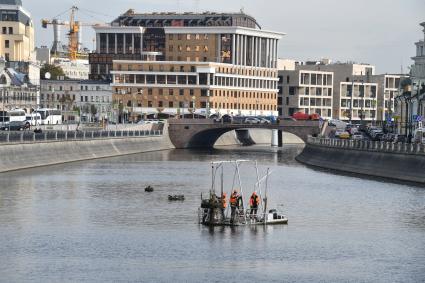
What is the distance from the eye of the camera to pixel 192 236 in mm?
85312

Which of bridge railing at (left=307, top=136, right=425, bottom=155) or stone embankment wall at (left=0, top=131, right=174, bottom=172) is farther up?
bridge railing at (left=307, top=136, right=425, bottom=155)

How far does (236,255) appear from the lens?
77.9m

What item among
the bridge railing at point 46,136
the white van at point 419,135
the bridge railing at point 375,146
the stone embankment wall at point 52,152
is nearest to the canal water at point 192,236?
the bridge railing at point 375,146

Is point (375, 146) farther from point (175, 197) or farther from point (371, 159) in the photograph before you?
point (175, 197)

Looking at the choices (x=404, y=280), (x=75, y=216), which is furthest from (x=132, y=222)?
(x=404, y=280)

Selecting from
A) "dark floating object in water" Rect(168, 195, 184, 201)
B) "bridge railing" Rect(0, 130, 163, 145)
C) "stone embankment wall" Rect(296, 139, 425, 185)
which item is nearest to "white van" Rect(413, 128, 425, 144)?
"stone embankment wall" Rect(296, 139, 425, 185)

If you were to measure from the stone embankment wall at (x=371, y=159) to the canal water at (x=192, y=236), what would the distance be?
444 centimetres

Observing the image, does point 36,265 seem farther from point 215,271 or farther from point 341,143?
point 341,143

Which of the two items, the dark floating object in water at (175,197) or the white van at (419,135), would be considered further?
the white van at (419,135)

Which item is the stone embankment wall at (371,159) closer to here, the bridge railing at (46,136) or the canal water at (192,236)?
the canal water at (192,236)

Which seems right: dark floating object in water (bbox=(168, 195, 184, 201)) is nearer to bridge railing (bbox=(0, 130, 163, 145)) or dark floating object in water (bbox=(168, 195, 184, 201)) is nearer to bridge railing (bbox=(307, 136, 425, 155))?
bridge railing (bbox=(307, 136, 425, 155))

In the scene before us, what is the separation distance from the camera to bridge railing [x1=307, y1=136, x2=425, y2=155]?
13262 centimetres

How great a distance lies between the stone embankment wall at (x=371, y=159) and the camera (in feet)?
433

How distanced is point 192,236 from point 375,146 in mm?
65657
